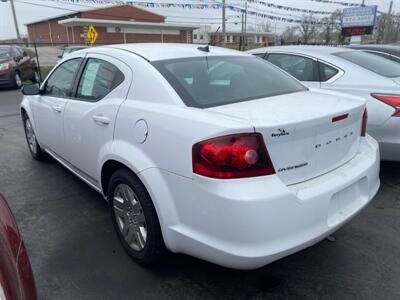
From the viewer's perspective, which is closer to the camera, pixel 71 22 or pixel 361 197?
pixel 361 197

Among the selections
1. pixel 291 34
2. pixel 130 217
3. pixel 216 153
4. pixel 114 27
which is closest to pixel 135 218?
pixel 130 217

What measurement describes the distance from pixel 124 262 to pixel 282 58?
3.69 metres

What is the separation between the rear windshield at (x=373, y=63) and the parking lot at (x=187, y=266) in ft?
5.60

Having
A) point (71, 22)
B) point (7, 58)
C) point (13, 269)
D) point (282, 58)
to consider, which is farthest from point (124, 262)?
point (71, 22)

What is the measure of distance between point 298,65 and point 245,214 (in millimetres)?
3479

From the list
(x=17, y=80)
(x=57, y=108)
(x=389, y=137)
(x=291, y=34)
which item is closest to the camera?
(x=57, y=108)

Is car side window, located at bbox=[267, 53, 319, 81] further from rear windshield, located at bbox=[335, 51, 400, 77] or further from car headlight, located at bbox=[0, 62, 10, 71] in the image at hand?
car headlight, located at bbox=[0, 62, 10, 71]

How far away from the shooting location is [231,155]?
1875 mm

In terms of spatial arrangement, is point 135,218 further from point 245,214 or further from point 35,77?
point 35,77

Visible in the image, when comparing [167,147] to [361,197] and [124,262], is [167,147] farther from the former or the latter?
[361,197]

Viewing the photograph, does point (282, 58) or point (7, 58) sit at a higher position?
point (282, 58)

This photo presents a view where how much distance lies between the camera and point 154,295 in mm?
2285

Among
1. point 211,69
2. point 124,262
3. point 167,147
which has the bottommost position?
point 124,262

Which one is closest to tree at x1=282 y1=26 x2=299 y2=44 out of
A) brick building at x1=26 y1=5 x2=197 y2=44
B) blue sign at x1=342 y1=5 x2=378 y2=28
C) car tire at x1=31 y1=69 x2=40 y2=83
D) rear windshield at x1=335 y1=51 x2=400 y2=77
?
brick building at x1=26 y1=5 x2=197 y2=44
